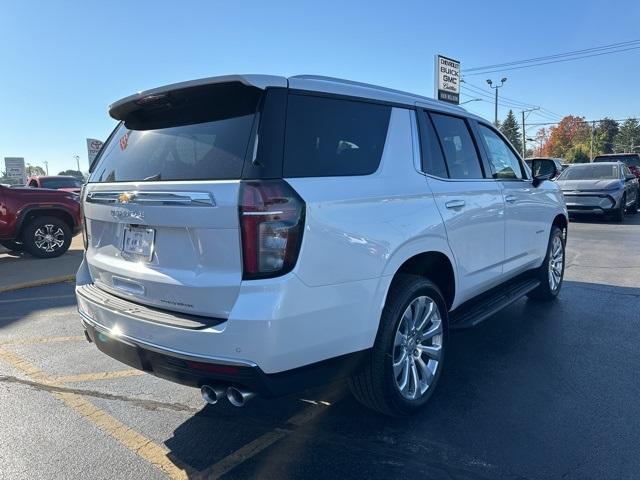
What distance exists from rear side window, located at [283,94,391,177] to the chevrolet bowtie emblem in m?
0.90

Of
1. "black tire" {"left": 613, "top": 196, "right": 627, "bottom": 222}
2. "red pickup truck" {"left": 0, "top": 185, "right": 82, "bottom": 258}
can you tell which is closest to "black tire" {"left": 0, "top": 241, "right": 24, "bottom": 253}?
"red pickup truck" {"left": 0, "top": 185, "right": 82, "bottom": 258}

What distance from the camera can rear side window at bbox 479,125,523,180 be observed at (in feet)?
14.1

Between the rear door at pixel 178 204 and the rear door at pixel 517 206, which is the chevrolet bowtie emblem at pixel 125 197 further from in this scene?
the rear door at pixel 517 206

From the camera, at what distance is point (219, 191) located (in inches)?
89.6

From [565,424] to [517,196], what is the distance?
218cm

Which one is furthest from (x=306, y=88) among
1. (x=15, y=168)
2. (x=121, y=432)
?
(x=15, y=168)

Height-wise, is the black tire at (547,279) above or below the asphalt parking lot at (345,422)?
above

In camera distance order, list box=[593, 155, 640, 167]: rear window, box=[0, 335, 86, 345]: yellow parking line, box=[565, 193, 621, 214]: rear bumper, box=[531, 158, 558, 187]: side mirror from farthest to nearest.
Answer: box=[593, 155, 640, 167]: rear window → box=[565, 193, 621, 214]: rear bumper → box=[531, 158, 558, 187]: side mirror → box=[0, 335, 86, 345]: yellow parking line

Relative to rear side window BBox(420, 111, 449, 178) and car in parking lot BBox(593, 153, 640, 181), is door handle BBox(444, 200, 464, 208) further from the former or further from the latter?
car in parking lot BBox(593, 153, 640, 181)

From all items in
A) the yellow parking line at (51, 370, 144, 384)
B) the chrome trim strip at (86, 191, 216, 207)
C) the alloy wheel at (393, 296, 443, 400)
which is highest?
the chrome trim strip at (86, 191, 216, 207)

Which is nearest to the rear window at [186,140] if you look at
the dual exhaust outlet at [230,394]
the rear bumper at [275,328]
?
the rear bumper at [275,328]

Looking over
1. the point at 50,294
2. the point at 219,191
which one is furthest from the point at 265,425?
the point at 50,294

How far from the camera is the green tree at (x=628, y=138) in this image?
11662 centimetres

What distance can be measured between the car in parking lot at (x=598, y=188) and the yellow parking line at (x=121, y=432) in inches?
521
